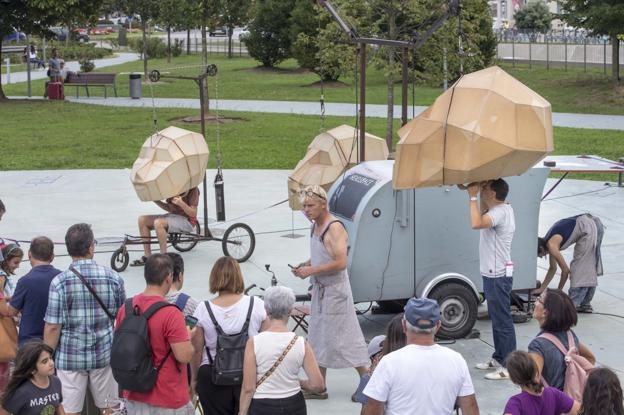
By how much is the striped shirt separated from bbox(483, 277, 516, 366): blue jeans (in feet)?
11.4

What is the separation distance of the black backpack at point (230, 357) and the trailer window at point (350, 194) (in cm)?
370

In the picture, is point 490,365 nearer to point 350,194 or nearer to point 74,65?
point 350,194

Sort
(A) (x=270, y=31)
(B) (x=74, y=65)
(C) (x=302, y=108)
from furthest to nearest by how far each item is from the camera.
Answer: (B) (x=74, y=65)
(A) (x=270, y=31)
(C) (x=302, y=108)

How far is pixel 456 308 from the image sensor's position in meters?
10.2

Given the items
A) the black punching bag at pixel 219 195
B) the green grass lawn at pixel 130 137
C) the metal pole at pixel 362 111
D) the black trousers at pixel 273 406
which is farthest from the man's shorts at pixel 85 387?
the green grass lawn at pixel 130 137

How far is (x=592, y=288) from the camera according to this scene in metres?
11.3

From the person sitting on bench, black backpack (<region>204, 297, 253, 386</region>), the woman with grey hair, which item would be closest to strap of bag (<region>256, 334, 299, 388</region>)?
the woman with grey hair

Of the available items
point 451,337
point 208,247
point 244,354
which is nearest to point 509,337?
point 451,337

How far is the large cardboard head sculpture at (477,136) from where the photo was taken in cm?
898

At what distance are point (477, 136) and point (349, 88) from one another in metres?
31.6

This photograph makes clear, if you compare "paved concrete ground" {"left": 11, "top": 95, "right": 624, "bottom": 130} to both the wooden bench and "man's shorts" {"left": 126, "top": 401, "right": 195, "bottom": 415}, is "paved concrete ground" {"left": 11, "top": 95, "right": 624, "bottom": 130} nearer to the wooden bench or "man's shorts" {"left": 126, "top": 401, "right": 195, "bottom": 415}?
the wooden bench

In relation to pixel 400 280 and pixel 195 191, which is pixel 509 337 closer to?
pixel 400 280

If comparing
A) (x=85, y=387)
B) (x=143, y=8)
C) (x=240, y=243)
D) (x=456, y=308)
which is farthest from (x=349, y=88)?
(x=85, y=387)

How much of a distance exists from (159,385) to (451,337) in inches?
173
